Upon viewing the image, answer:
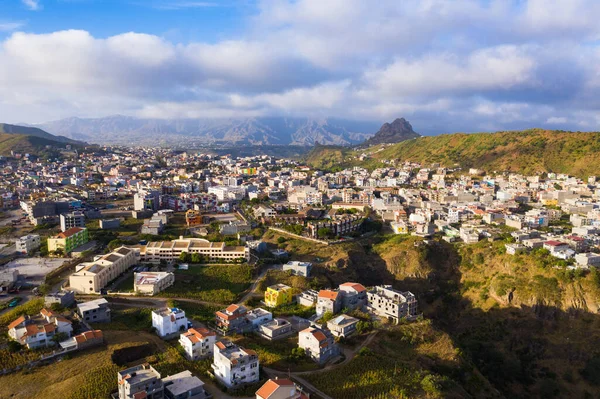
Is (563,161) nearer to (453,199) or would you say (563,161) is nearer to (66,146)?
(453,199)

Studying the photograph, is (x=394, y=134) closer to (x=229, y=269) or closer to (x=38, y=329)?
(x=229, y=269)

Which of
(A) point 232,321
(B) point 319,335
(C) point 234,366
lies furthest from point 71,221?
(B) point 319,335

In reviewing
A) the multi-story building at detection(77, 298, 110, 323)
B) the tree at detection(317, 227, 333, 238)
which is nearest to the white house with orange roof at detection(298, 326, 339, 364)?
the multi-story building at detection(77, 298, 110, 323)

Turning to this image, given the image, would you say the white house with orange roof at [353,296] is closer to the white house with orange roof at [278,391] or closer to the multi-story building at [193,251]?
the multi-story building at [193,251]

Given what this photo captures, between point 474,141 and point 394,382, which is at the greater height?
point 474,141

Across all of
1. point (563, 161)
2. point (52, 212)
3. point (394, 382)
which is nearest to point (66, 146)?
point (52, 212)

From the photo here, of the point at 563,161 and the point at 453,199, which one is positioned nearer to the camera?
the point at 453,199

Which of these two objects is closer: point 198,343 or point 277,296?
point 198,343
